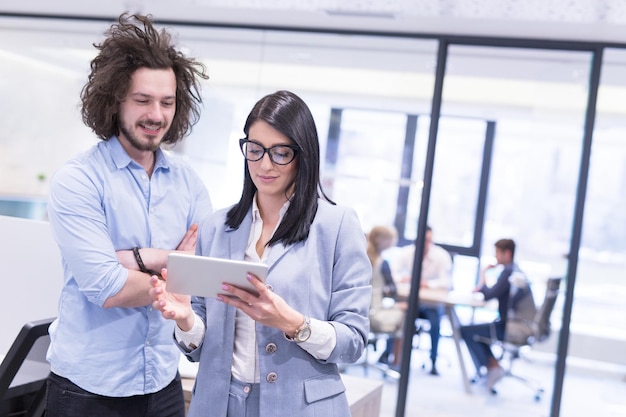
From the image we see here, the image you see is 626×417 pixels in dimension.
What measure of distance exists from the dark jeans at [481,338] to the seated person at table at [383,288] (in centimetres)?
46

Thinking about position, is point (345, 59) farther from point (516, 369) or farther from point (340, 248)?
point (340, 248)

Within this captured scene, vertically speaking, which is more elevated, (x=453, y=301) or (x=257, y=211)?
(x=257, y=211)

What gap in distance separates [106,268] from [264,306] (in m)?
0.58

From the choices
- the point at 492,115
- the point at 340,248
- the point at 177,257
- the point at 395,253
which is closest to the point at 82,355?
the point at 177,257

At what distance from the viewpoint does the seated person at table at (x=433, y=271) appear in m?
4.71

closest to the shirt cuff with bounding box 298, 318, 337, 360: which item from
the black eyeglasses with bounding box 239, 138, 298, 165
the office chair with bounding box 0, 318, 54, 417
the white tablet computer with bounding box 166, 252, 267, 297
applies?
the white tablet computer with bounding box 166, 252, 267, 297

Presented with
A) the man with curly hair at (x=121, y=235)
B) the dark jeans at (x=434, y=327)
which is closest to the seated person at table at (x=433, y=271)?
the dark jeans at (x=434, y=327)

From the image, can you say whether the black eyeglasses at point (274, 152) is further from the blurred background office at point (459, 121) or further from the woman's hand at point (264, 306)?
the blurred background office at point (459, 121)

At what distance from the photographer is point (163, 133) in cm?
201

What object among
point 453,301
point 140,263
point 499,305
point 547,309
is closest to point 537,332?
point 547,309

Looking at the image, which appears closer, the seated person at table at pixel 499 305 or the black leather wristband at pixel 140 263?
the black leather wristband at pixel 140 263

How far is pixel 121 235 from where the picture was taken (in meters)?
1.93

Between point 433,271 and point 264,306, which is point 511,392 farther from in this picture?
point 264,306

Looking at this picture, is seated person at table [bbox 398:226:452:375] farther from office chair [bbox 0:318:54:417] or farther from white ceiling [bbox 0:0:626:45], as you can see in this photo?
office chair [bbox 0:318:54:417]
